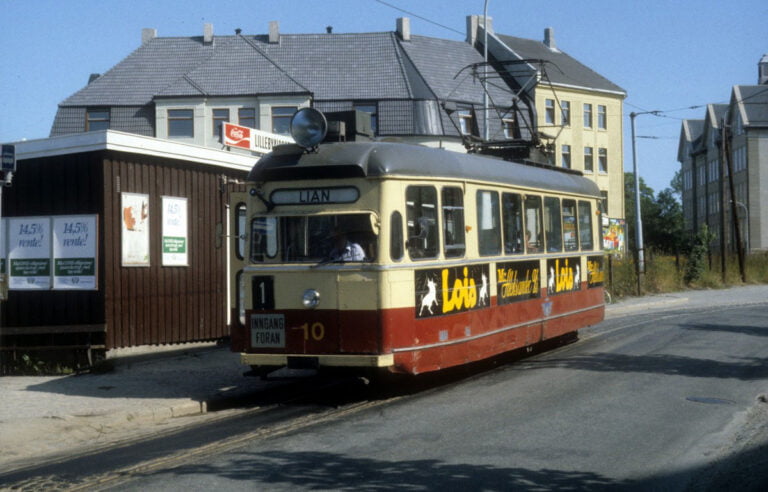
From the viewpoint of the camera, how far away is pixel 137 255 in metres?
15.7

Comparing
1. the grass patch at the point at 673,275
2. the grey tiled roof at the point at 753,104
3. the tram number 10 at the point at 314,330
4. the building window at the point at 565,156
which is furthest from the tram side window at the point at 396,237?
the grey tiled roof at the point at 753,104

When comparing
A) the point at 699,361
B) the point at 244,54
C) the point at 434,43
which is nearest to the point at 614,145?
the point at 434,43

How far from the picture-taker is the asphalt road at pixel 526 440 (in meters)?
7.11

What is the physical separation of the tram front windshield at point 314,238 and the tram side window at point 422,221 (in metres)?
0.55

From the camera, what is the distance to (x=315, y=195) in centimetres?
1120

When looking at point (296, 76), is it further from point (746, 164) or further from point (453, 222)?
point (746, 164)

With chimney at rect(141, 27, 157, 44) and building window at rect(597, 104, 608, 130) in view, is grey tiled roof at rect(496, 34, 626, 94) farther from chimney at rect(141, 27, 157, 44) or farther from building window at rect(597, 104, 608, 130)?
chimney at rect(141, 27, 157, 44)

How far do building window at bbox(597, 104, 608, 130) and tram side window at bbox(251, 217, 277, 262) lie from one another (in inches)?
2238

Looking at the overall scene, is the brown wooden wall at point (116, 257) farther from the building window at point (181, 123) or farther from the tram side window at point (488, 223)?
the building window at point (181, 123)

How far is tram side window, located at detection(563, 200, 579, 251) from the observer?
623 inches

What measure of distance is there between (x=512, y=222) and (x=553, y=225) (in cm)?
183

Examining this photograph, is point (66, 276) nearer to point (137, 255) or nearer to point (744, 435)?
point (137, 255)

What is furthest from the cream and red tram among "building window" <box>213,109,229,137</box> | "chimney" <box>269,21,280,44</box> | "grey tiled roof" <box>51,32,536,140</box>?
"chimney" <box>269,21,280,44</box>

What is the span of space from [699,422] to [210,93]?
43.8 m
